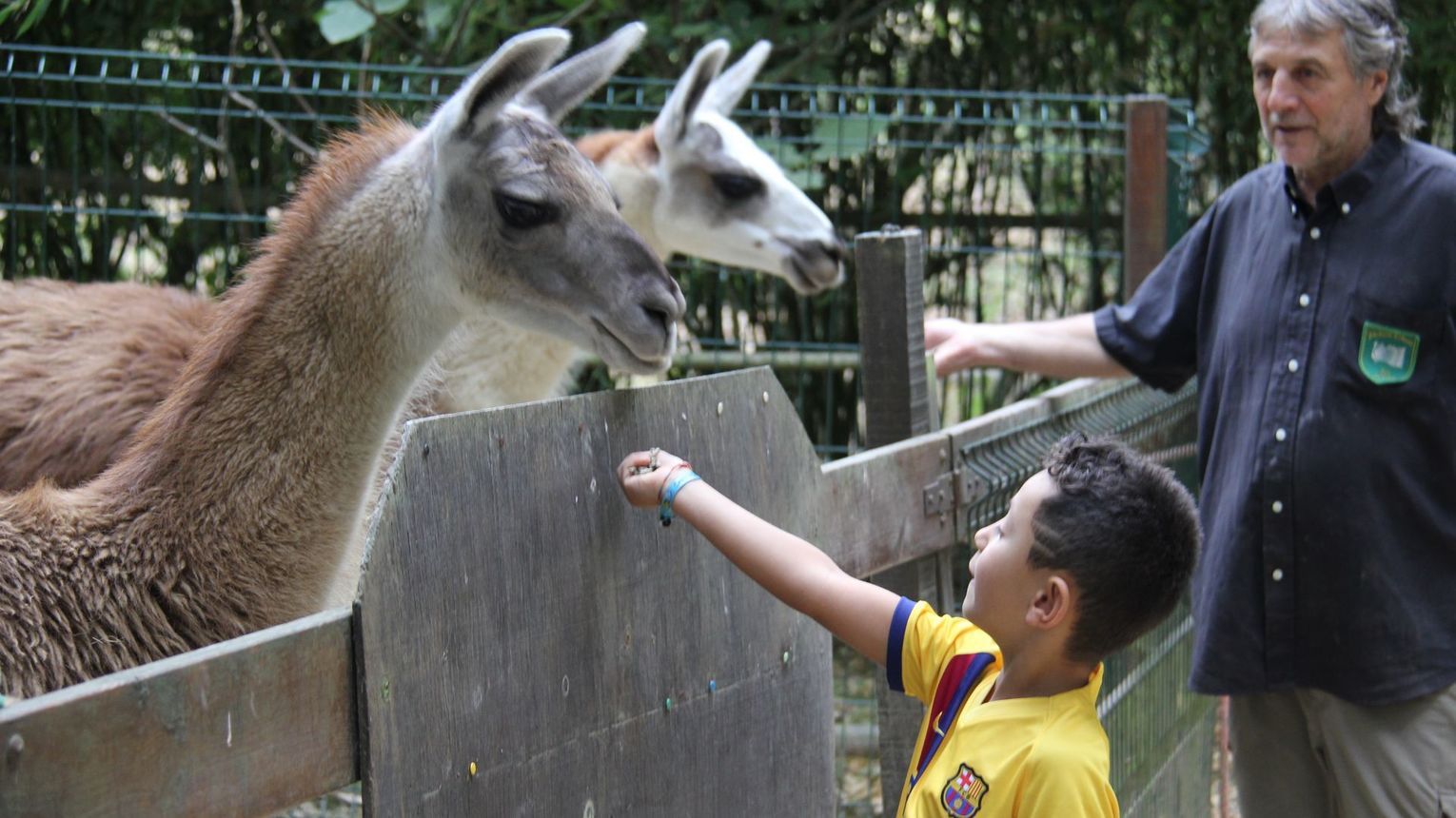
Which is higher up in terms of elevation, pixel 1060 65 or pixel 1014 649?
pixel 1060 65

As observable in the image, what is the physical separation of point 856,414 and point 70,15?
4.08 m

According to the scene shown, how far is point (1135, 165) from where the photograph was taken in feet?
15.1

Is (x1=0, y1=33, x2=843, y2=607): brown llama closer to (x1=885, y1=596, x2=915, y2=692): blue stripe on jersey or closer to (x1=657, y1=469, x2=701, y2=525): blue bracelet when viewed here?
(x1=657, y1=469, x2=701, y2=525): blue bracelet

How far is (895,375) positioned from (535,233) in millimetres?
767

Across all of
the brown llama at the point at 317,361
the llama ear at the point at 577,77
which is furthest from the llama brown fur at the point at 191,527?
the llama ear at the point at 577,77

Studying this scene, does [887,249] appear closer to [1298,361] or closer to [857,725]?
[1298,361]

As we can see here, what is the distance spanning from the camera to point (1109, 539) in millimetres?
1875

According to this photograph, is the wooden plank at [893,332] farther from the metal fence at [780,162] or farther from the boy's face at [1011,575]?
the metal fence at [780,162]

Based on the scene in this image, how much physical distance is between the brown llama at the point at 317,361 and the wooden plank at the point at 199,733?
814 mm

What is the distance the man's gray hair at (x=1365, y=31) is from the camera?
109 inches

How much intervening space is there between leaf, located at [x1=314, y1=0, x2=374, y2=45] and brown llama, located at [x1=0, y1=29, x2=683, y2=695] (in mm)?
2135

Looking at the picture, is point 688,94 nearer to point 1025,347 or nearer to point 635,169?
point 635,169

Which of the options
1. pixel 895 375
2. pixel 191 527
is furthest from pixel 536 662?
pixel 895 375

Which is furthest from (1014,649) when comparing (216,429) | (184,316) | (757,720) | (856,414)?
(856,414)
